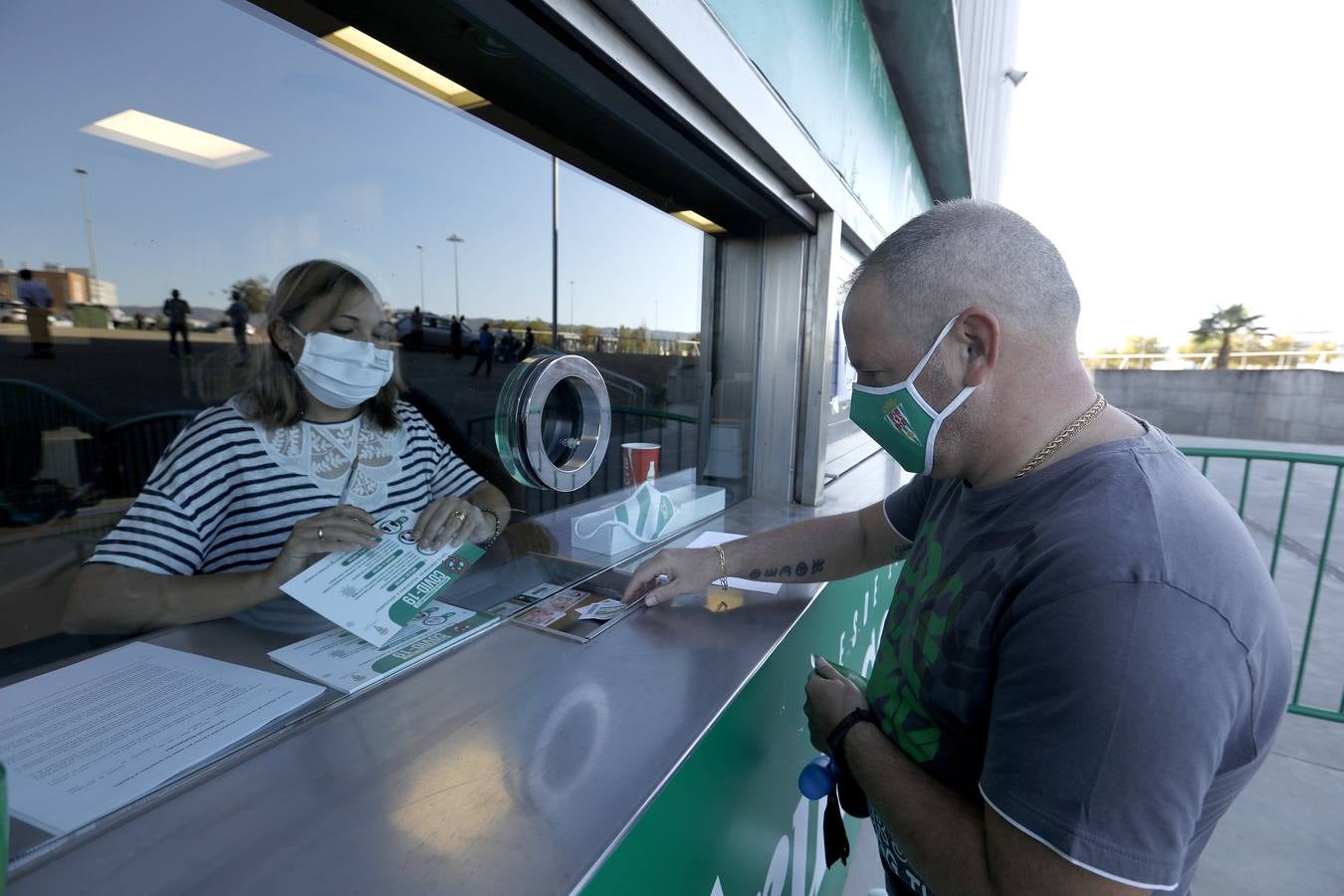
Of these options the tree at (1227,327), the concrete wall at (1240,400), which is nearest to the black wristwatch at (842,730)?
the concrete wall at (1240,400)

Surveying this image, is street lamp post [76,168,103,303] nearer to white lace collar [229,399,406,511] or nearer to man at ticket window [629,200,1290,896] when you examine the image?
white lace collar [229,399,406,511]

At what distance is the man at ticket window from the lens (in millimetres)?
694

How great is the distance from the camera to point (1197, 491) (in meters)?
0.87

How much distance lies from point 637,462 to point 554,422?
0.40 meters

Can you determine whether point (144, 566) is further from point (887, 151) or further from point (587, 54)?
point (887, 151)

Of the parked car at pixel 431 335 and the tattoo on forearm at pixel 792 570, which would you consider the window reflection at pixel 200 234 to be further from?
the tattoo on forearm at pixel 792 570

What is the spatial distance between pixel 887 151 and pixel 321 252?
357 centimetres

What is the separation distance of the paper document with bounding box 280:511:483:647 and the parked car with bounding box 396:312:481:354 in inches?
15.0

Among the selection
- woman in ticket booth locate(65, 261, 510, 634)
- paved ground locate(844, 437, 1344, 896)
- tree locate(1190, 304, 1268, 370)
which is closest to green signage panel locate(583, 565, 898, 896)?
woman in ticket booth locate(65, 261, 510, 634)

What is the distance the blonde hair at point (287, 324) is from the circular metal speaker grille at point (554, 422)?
1.35 ft

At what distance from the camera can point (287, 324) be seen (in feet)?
A: 4.15

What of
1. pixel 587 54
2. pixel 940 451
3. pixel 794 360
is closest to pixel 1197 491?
pixel 940 451

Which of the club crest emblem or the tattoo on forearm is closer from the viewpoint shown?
the club crest emblem

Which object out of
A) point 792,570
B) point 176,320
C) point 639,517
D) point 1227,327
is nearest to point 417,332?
point 176,320
